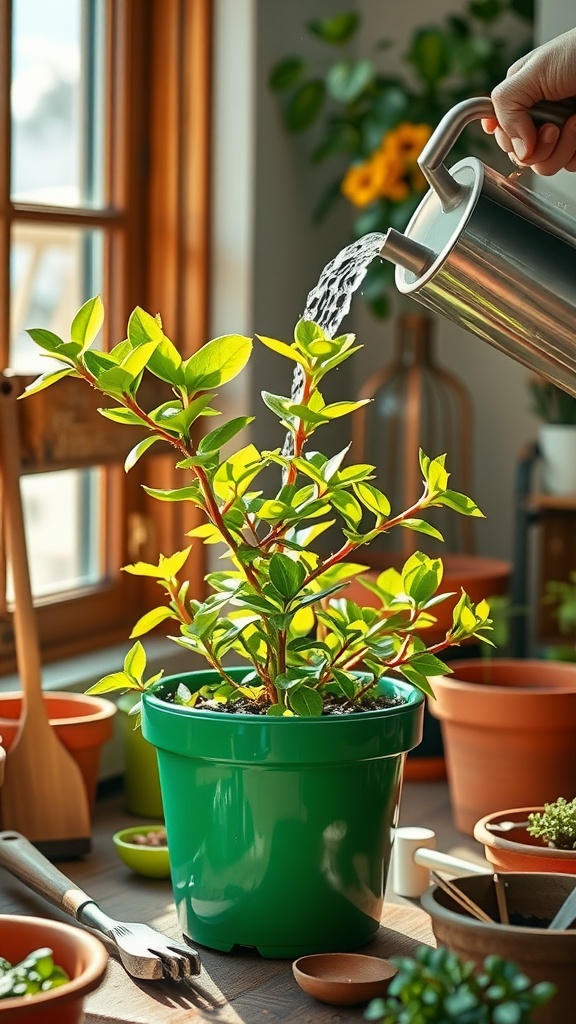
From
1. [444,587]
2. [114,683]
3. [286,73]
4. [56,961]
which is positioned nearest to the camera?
[56,961]

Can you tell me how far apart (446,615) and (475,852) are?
1.28ft

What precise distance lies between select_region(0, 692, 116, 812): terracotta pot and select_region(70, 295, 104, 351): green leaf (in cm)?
52

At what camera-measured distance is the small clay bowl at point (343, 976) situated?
1.00 meters

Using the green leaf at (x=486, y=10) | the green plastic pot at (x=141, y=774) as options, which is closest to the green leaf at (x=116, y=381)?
the green plastic pot at (x=141, y=774)

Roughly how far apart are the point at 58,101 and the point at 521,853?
128 centimetres

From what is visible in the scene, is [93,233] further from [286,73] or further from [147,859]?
[147,859]

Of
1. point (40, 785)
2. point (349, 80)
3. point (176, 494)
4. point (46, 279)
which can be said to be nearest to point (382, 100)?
point (349, 80)

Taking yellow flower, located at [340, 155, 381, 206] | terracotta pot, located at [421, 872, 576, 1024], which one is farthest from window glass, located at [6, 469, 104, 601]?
terracotta pot, located at [421, 872, 576, 1024]

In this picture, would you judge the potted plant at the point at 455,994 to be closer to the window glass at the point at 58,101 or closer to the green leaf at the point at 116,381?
the green leaf at the point at 116,381

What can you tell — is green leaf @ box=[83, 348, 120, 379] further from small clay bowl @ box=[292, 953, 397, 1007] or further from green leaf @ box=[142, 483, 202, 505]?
small clay bowl @ box=[292, 953, 397, 1007]

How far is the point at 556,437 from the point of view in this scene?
2.24 metres

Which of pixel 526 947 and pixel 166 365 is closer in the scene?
pixel 526 947

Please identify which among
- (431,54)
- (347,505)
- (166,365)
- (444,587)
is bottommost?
(444,587)

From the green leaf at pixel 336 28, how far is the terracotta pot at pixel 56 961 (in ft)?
5.65
